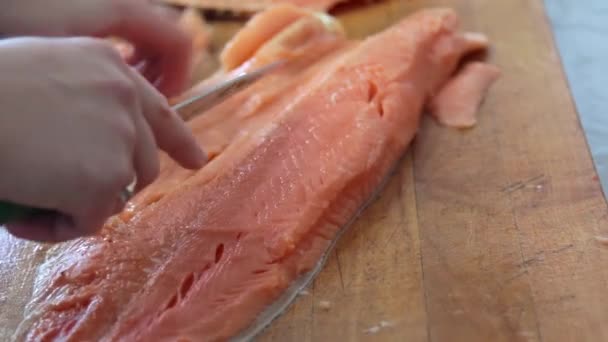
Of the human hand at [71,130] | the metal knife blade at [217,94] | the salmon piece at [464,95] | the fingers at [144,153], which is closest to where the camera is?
the human hand at [71,130]

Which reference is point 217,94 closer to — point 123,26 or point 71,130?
point 123,26

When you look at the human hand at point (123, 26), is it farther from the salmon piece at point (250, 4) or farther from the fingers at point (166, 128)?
the salmon piece at point (250, 4)

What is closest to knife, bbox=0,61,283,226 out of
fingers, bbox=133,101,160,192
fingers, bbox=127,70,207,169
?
fingers, bbox=127,70,207,169

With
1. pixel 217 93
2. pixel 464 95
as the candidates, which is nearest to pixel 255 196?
pixel 217 93

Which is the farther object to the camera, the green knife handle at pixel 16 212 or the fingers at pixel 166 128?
the fingers at pixel 166 128

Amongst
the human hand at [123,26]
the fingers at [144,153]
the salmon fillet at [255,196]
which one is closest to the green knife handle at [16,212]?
the fingers at [144,153]

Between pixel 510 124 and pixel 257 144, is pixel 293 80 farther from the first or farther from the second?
pixel 510 124

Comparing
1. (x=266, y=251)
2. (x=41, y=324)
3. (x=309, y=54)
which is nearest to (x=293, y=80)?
(x=309, y=54)
